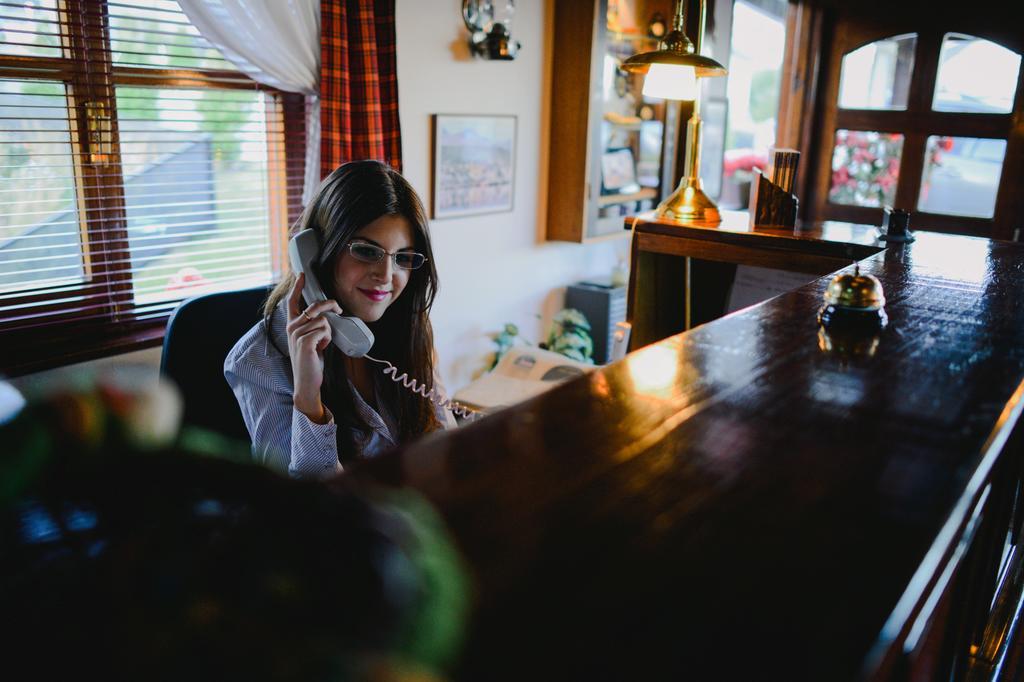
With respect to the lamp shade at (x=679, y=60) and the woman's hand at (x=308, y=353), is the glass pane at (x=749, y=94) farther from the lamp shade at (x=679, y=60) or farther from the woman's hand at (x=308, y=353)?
the woman's hand at (x=308, y=353)

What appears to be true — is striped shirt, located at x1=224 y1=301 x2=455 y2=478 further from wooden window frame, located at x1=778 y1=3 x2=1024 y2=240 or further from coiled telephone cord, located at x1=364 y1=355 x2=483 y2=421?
wooden window frame, located at x1=778 y1=3 x2=1024 y2=240

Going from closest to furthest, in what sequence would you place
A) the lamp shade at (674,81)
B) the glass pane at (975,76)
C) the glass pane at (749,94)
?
1. the lamp shade at (674,81)
2. the glass pane at (975,76)
3. the glass pane at (749,94)

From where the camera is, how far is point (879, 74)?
4590 mm

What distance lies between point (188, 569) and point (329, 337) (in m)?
1.18

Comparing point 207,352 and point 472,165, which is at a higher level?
point 472,165

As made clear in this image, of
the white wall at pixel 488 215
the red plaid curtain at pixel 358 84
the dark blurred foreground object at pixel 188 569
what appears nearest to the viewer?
the dark blurred foreground object at pixel 188 569

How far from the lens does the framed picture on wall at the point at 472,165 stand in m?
3.69

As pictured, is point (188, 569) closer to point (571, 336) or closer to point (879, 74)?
point (571, 336)

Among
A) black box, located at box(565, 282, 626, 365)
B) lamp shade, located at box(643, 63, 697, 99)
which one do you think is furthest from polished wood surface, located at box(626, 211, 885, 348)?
black box, located at box(565, 282, 626, 365)

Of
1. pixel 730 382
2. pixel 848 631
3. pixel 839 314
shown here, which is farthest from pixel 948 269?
pixel 848 631

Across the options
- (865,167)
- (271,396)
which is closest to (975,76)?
(865,167)

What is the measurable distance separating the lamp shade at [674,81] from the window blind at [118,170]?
5.15 ft

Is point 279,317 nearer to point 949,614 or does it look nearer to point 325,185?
point 325,185

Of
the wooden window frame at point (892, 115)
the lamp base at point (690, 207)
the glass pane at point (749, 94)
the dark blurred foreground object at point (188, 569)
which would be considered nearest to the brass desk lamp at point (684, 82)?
the lamp base at point (690, 207)
